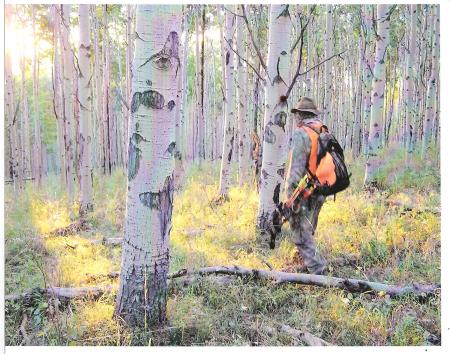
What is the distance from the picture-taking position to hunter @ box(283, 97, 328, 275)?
3.56 meters

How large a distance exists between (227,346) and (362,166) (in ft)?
23.5

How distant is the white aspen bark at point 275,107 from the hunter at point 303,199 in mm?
435

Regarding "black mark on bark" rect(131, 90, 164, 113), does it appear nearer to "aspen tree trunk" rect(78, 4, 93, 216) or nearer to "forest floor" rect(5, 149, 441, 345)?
"forest floor" rect(5, 149, 441, 345)

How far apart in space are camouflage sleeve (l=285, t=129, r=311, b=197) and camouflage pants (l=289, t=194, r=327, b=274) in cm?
23

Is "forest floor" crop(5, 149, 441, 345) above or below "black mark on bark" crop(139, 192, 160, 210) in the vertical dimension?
below

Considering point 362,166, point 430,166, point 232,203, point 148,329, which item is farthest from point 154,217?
point 362,166

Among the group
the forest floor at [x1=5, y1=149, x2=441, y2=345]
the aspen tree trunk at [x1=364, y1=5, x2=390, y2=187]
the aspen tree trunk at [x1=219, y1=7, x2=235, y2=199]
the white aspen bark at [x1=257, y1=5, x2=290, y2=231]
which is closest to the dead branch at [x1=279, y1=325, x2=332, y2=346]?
the forest floor at [x1=5, y1=149, x2=441, y2=345]

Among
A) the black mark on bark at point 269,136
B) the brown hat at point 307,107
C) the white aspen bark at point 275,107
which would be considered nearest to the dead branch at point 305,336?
the white aspen bark at point 275,107

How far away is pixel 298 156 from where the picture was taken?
11.7 ft

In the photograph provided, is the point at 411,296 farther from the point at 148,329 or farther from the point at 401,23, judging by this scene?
the point at 401,23

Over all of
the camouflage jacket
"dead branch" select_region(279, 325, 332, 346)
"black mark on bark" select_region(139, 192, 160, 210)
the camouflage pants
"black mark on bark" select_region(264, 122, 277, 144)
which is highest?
"black mark on bark" select_region(264, 122, 277, 144)

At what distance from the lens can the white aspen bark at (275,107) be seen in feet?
13.6

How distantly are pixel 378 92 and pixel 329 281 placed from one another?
170 inches

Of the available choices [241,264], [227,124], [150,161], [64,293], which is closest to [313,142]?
[241,264]
